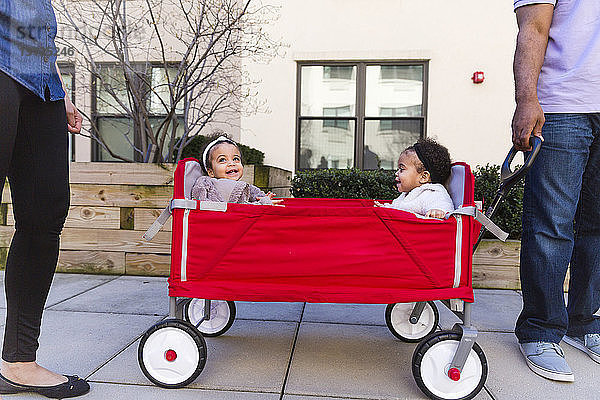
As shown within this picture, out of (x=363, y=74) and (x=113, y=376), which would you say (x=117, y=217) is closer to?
(x=113, y=376)

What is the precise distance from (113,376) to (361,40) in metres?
5.20

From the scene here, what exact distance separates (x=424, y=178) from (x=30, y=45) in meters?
1.84

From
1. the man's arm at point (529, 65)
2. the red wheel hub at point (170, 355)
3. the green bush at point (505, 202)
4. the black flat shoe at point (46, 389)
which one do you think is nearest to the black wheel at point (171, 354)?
the red wheel hub at point (170, 355)

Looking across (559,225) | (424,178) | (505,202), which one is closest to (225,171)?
(424,178)

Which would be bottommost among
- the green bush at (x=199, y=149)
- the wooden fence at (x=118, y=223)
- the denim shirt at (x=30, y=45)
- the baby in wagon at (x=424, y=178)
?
the wooden fence at (x=118, y=223)

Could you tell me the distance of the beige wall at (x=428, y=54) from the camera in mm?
5762

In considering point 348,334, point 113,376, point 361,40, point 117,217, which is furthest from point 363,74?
point 113,376

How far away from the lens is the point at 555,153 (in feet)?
6.89

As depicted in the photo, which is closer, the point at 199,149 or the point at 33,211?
the point at 33,211

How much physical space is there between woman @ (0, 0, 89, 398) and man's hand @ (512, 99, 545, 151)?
191 centimetres

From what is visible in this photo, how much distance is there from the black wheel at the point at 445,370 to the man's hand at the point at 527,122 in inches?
35.0

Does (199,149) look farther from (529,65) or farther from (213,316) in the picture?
(529,65)

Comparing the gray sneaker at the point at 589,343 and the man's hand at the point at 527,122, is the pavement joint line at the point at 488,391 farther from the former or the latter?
the man's hand at the point at 527,122

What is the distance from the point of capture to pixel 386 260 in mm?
1850
